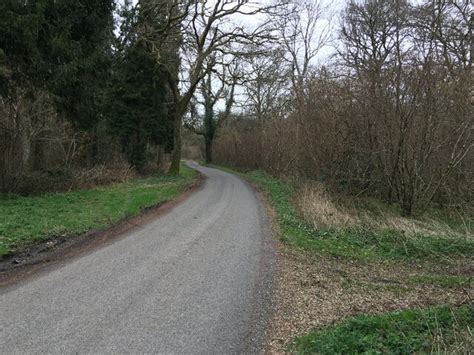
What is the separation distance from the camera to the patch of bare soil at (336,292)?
15.3ft

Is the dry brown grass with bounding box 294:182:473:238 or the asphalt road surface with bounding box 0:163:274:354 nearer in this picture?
the asphalt road surface with bounding box 0:163:274:354

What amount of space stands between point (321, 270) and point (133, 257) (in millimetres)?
3669

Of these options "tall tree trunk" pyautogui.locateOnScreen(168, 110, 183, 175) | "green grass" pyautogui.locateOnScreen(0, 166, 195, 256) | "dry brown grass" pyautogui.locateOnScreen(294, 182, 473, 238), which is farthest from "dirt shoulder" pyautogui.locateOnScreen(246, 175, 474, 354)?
"tall tree trunk" pyautogui.locateOnScreen(168, 110, 183, 175)

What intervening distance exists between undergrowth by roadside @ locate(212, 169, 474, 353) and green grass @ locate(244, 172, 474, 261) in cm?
2

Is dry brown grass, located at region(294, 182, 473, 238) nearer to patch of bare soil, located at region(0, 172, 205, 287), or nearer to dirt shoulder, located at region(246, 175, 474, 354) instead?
dirt shoulder, located at region(246, 175, 474, 354)

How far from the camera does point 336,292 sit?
224 inches

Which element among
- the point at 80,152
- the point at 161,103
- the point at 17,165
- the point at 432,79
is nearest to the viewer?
the point at 432,79

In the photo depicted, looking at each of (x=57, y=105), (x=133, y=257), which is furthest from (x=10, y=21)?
(x=133, y=257)

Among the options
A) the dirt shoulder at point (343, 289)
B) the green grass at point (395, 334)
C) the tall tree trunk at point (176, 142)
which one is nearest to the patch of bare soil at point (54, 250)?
the dirt shoulder at point (343, 289)

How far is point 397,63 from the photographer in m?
11.5

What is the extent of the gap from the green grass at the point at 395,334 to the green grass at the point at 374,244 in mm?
3115

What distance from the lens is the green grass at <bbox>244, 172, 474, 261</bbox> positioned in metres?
7.92

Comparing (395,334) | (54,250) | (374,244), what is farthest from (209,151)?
(395,334)

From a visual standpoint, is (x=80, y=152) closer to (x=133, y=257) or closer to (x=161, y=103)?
(x=161, y=103)
